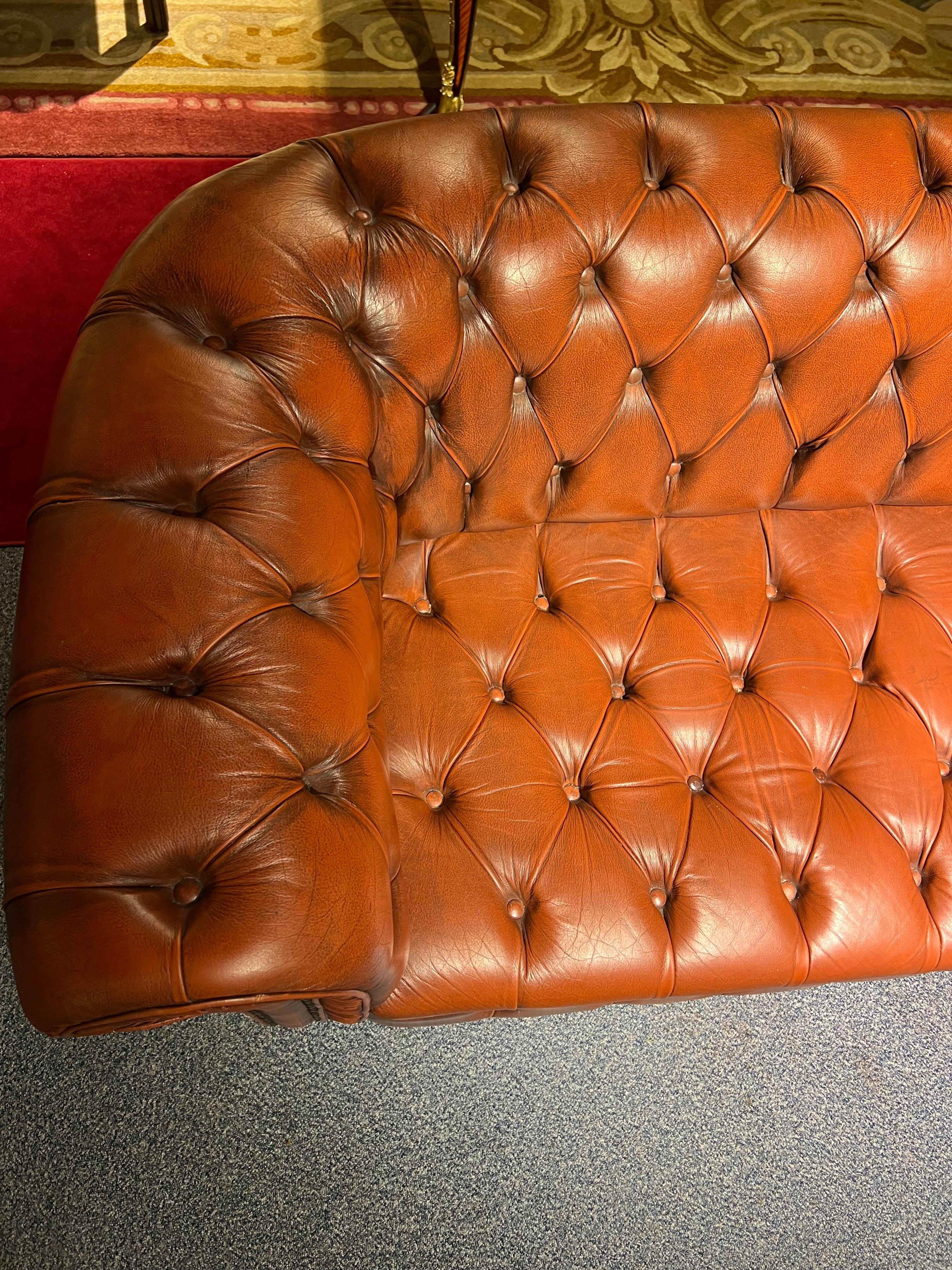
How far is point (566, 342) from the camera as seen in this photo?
1021mm

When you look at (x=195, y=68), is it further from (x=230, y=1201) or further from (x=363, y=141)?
(x=230, y=1201)

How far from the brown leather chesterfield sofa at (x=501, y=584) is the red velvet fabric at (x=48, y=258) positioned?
97 cm

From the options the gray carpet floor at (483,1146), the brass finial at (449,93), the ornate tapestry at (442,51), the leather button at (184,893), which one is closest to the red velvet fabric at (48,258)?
the ornate tapestry at (442,51)

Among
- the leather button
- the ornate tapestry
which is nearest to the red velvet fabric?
the ornate tapestry

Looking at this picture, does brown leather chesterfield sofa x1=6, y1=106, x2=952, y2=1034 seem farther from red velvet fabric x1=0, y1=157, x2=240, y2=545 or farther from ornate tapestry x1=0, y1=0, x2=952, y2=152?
ornate tapestry x1=0, y1=0, x2=952, y2=152

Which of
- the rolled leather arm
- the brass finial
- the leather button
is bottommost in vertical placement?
the leather button

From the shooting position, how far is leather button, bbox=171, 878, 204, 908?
2.36ft

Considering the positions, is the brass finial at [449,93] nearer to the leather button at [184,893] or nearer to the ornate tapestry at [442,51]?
the ornate tapestry at [442,51]

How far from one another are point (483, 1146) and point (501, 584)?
0.84 metres

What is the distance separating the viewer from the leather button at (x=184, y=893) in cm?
72

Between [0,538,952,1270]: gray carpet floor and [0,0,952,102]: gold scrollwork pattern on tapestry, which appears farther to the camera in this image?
[0,0,952,102]: gold scrollwork pattern on tapestry

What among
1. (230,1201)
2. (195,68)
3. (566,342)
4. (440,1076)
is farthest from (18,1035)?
(195,68)

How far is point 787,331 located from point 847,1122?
46.7 inches

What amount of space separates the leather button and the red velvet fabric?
3.86 feet
